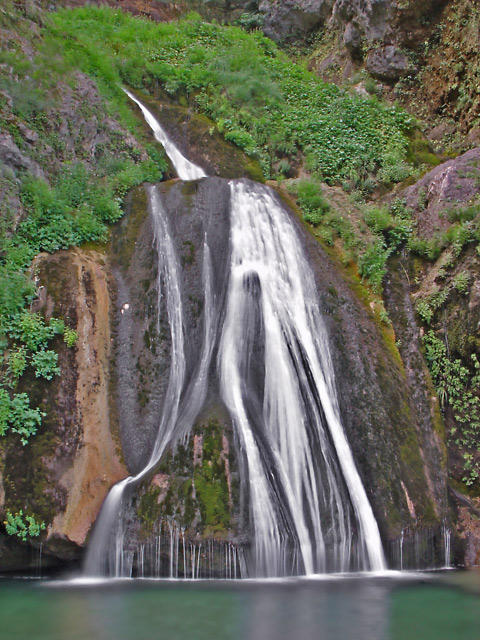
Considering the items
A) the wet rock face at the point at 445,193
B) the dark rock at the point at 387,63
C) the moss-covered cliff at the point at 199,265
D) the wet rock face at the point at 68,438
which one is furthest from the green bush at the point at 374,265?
the dark rock at the point at 387,63

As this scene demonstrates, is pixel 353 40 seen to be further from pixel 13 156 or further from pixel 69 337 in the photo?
pixel 69 337

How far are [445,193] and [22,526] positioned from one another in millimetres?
9436

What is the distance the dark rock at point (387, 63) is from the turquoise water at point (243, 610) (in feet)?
49.6

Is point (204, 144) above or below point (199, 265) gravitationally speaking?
above

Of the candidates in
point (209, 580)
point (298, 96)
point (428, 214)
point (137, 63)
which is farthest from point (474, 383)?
point (137, 63)

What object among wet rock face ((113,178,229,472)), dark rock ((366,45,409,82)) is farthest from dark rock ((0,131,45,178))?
dark rock ((366,45,409,82))

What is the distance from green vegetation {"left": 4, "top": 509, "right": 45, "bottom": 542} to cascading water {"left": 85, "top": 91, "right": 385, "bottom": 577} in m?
0.69

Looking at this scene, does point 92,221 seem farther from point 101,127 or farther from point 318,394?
point 318,394

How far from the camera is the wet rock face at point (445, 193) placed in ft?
33.3

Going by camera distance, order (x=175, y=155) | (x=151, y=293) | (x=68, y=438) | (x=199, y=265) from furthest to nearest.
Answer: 1. (x=175, y=155)
2. (x=199, y=265)
3. (x=151, y=293)
4. (x=68, y=438)

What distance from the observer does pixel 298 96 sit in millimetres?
16297

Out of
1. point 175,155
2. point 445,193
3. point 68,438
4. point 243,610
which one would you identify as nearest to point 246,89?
point 175,155

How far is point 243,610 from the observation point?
4.84 meters

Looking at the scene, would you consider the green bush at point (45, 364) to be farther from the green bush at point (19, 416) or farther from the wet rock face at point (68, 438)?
the green bush at point (19, 416)
